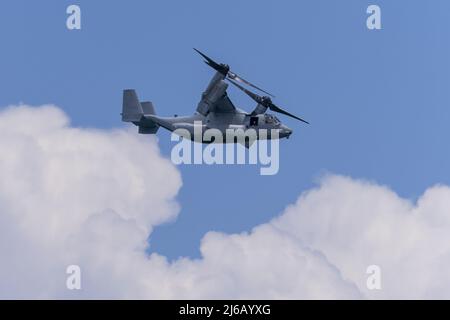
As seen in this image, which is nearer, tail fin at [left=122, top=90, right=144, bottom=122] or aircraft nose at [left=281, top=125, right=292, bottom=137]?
aircraft nose at [left=281, top=125, right=292, bottom=137]

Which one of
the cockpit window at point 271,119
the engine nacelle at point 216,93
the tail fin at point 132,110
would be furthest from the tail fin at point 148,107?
the cockpit window at point 271,119

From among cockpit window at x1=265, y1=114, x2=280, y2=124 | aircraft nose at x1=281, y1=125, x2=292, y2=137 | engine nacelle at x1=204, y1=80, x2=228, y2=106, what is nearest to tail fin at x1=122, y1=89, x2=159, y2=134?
engine nacelle at x1=204, y1=80, x2=228, y2=106

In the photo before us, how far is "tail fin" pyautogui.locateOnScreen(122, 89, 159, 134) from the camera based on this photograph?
153m

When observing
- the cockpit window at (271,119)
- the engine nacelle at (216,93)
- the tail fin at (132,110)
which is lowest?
the cockpit window at (271,119)

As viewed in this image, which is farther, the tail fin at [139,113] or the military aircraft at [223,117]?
the tail fin at [139,113]

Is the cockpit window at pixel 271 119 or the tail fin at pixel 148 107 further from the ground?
the tail fin at pixel 148 107

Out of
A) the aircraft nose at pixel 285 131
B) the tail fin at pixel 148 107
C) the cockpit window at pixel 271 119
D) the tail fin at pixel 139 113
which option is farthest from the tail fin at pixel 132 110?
the aircraft nose at pixel 285 131

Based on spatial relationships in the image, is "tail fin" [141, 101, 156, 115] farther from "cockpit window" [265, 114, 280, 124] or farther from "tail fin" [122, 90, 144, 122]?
"cockpit window" [265, 114, 280, 124]

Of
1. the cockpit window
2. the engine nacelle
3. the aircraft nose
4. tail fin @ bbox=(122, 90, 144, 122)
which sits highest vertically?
tail fin @ bbox=(122, 90, 144, 122)

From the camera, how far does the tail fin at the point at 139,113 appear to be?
152750 millimetres

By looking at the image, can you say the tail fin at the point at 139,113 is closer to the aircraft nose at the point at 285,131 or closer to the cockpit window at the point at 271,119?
the cockpit window at the point at 271,119
